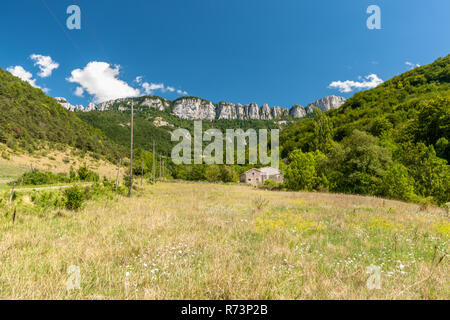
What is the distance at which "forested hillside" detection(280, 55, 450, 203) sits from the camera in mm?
20844

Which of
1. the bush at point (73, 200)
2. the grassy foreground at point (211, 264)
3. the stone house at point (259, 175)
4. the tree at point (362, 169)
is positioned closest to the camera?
the grassy foreground at point (211, 264)

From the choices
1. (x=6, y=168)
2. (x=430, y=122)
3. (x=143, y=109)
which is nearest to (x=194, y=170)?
(x=6, y=168)

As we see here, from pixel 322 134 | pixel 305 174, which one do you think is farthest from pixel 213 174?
pixel 305 174

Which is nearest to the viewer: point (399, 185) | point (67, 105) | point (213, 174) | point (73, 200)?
point (73, 200)

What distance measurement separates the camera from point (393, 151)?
30.5 meters

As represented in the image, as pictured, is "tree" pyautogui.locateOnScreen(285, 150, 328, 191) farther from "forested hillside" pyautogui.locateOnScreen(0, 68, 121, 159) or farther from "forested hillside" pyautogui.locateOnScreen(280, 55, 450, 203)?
"forested hillside" pyautogui.locateOnScreen(0, 68, 121, 159)

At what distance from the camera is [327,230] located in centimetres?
645

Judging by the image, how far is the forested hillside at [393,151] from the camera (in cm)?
2084

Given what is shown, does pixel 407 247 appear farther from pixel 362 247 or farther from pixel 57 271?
pixel 57 271

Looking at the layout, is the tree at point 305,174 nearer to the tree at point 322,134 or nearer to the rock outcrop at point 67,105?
the tree at point 322,134

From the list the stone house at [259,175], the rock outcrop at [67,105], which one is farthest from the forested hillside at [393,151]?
the rock outcrop at [67,105]

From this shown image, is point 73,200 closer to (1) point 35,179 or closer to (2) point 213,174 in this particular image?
(1) point 35,179

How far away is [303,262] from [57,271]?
437 centimetres

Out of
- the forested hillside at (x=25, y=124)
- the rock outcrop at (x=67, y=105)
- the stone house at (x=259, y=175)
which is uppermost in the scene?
the rock outcrop at (x=67, y=105)
